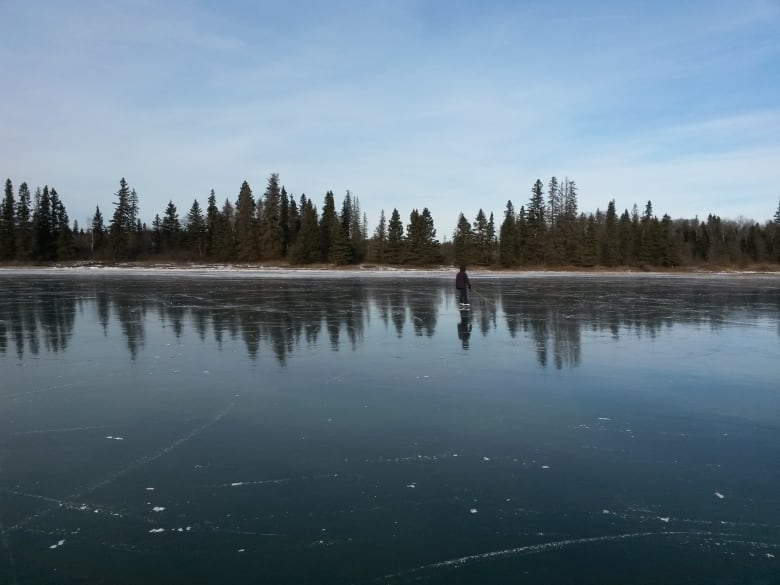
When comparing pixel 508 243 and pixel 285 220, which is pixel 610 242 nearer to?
pixel 508 243

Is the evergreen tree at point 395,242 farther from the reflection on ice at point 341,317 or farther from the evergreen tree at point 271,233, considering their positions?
the reflection on ice at point 341,317

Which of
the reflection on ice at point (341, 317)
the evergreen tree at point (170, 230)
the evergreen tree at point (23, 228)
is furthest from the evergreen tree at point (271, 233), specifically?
the reflection on ice at point (341, 317)

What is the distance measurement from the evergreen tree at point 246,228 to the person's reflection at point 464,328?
5775cm

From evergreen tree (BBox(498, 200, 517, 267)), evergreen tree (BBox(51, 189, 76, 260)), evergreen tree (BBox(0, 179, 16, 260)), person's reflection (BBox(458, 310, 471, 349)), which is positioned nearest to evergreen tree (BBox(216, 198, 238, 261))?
evergreen tree (BBox(51, 189, 76, 260))

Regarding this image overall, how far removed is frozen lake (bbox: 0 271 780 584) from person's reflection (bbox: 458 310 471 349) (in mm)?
1201

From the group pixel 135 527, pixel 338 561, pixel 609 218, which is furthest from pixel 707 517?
pixel 609 218

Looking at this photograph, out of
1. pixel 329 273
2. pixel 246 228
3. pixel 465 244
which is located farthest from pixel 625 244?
pixel 246 228

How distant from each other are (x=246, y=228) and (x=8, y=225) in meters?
31.3

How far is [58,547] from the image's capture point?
3764 millimetres

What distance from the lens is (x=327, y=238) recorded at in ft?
236

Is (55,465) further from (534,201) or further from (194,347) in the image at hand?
(534,201)

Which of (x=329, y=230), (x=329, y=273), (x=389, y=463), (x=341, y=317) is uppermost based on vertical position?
(x=329, y=230)

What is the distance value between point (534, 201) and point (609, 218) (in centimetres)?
1351

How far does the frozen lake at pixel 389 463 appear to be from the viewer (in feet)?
11.9
